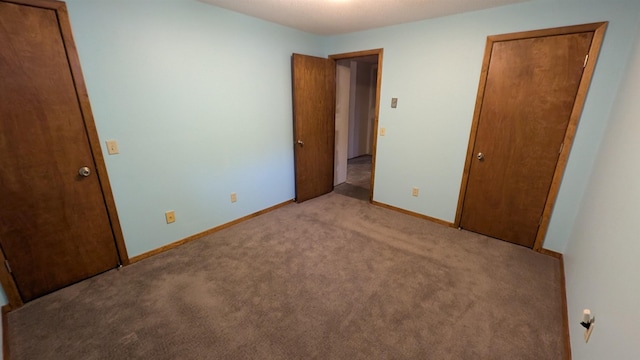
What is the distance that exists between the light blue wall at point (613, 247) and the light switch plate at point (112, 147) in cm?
299

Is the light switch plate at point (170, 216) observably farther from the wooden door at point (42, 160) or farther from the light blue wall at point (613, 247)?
Answer: the light blue wall at point (613, 247)

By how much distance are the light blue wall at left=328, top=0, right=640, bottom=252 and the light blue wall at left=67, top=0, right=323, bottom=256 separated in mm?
1290

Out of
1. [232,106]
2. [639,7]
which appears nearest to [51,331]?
[232,106]

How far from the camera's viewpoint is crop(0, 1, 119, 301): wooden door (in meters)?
1.58

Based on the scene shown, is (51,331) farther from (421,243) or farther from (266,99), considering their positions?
(421,243)

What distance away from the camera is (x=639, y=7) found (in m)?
1.78

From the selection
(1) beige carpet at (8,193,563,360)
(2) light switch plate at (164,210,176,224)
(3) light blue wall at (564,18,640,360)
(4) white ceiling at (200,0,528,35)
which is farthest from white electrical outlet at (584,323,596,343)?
(2) light switch plate at (164,210,176,224)

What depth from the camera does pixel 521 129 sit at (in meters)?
2.36

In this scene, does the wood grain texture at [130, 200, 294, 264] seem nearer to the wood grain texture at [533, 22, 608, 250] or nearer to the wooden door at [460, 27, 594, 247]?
the wooden door at [460, 27, 594, 247]

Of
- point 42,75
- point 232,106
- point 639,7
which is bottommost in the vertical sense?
point 232,106

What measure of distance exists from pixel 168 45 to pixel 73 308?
2.10 meters

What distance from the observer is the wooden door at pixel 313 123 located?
127 inches

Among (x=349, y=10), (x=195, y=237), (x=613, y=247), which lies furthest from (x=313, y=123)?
(x=613, y=247)

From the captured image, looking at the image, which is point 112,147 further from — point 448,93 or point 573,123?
point 573,123
